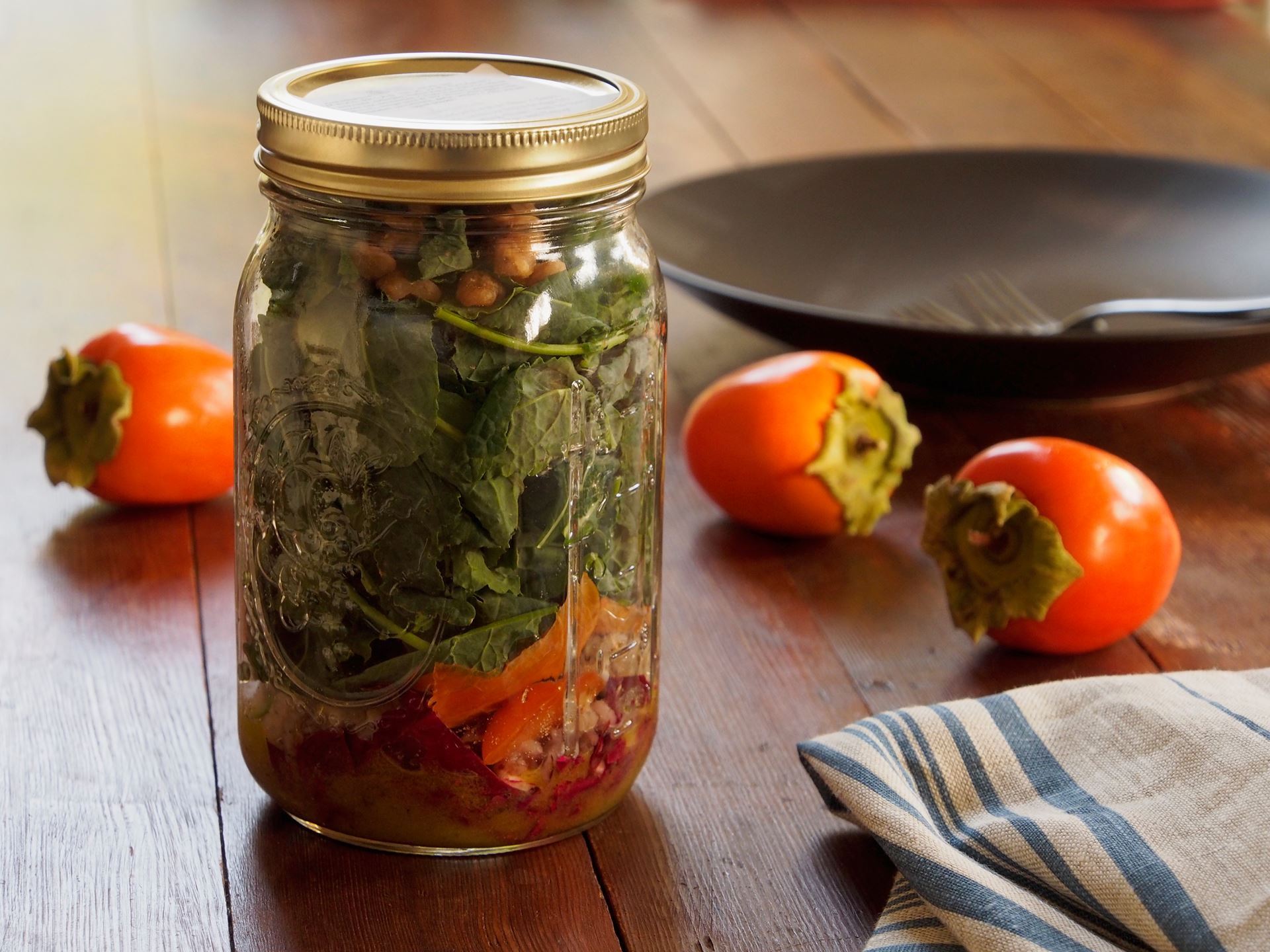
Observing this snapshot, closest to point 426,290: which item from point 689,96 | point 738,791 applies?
point 738,791

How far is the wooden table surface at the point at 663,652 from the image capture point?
611mm

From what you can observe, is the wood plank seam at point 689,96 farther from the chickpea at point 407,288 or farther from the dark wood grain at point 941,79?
the chickpea at point 407,288

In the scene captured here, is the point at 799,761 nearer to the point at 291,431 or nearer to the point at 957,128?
the point at 291,431

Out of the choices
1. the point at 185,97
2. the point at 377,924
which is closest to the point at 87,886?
the point at 377,924

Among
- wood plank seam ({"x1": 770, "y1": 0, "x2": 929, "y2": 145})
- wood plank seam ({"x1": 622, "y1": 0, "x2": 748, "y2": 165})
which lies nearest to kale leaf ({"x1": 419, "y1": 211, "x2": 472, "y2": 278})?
wood plank seam ({"x1": 622, "y1": 0, "x2": 748, "y2": 165})

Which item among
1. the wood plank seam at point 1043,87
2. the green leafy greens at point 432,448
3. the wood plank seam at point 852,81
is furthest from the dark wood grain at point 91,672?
the wood plank seam at point 1043,87

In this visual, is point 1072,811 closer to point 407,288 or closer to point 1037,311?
point 407,288

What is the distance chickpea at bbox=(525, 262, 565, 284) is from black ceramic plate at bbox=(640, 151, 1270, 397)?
0.49 metres

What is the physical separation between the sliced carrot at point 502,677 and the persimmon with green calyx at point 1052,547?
0.26 metres

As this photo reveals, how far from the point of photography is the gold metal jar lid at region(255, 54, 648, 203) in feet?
1.76

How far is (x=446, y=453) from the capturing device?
56 centimetres

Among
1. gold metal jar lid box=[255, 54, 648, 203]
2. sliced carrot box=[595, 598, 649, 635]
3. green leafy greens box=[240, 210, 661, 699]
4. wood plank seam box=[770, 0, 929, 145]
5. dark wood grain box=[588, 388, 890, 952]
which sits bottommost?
wood plank seam box=[770, 0, 929, 145]

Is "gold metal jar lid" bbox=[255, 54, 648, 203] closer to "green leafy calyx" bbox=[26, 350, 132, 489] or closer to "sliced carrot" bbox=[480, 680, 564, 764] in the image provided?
"sliced carrot" bbox=[480, 680, 564, 764]

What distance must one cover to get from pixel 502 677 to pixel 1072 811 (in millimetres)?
229
